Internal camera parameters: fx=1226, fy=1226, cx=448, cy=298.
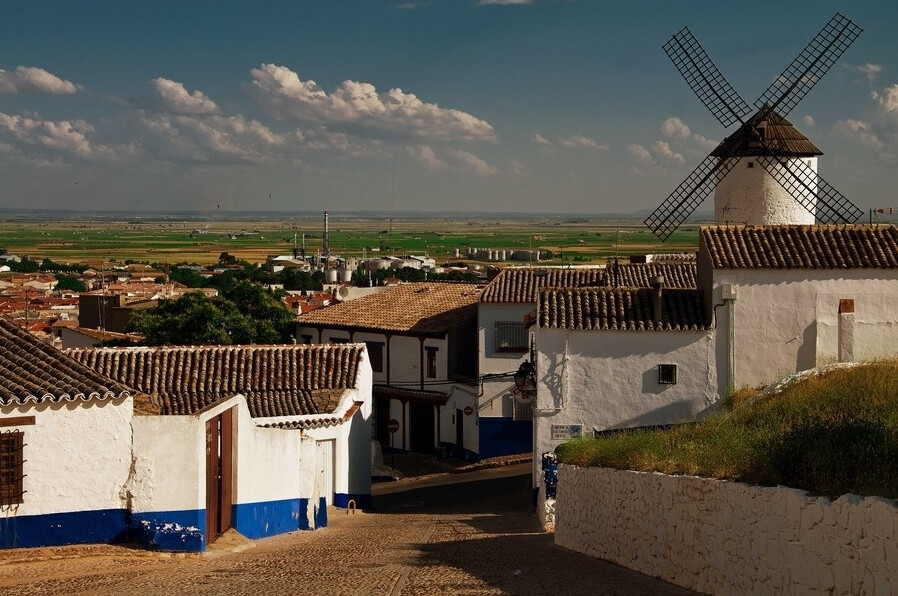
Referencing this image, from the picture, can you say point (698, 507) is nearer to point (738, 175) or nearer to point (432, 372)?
point (738, 175)

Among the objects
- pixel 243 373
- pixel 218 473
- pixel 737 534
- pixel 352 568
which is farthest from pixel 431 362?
pixel 737 534

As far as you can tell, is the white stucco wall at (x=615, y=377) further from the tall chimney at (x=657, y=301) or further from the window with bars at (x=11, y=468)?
the window with bars at (x=11, y=468)

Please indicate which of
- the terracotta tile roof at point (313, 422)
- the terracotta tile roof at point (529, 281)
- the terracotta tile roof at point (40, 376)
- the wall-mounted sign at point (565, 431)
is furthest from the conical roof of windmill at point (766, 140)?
the terracotta tile roof at point (40, 376)

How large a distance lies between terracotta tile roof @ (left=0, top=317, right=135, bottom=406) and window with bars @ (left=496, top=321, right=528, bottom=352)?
67.5 feet

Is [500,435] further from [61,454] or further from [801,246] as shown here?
[61,454]

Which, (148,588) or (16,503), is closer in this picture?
(148,588)

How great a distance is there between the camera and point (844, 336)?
24938 millimetres

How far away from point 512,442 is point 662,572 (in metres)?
22.9

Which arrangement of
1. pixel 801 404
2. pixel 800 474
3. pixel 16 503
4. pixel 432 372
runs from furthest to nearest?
1. pixel 432 372
2. pixel 801 404
3. pixel 16 503
4. pixel 800 474

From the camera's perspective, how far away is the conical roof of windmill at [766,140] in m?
30.1

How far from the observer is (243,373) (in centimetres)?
2678

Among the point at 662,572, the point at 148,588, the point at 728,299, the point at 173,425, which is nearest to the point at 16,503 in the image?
the point at 173,425

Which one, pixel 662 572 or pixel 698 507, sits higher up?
pixel 698 507

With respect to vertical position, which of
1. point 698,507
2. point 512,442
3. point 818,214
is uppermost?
point 818,214
